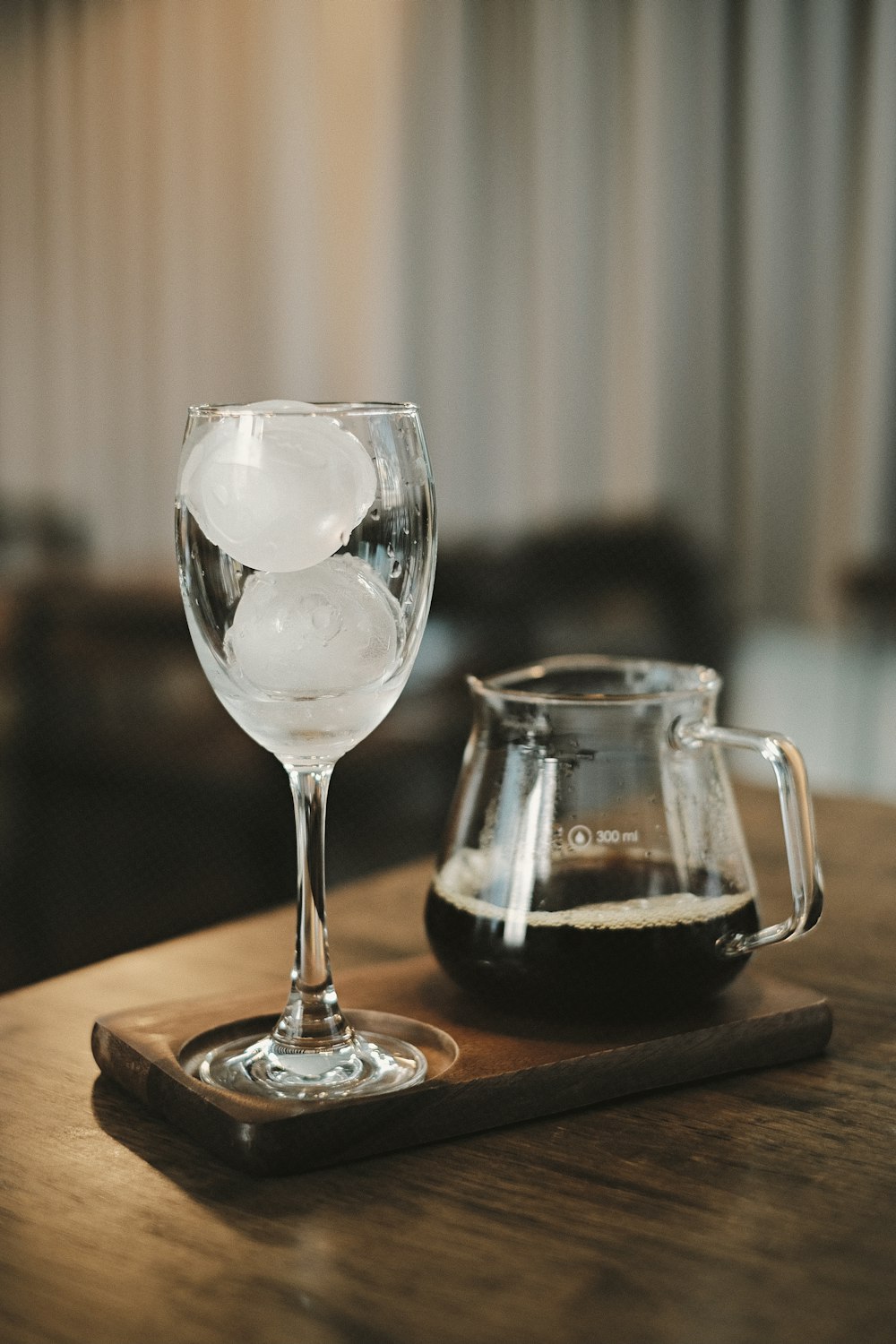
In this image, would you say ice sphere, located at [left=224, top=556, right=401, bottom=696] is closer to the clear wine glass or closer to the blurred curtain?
the clear wine glass

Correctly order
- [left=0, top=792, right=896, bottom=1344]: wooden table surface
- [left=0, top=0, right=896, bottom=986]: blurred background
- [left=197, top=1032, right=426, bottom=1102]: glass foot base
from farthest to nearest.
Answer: [left=0, top=0, right=896, bottom=986]: blurred background < [left=197, top=1032, right=426, bottom=1102]: glass foot base < [left=0, top=792, right=896, bottom=1344]: wooden table surface

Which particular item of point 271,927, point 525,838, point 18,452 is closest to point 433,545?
point 525,838

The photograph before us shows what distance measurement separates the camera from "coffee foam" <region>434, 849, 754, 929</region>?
49cm

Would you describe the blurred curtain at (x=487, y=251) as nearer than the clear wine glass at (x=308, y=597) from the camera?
No

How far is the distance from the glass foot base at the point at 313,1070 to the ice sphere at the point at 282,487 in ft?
0.51

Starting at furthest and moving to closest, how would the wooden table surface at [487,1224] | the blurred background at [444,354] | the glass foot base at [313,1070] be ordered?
the blurred background at [444,354] < the glass foot base at [313,1070] < the wooden table surface at [487,1224]

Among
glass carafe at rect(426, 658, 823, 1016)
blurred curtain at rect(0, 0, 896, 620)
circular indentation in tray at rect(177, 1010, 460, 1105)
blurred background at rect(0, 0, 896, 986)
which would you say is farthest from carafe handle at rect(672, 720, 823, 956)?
blurred curtain at rect(0, 0, 896, 620)

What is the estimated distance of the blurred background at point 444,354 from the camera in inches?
78.4

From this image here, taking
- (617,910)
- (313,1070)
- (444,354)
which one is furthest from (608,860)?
(444,354)

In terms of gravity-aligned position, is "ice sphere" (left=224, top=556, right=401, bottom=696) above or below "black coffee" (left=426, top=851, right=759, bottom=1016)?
above

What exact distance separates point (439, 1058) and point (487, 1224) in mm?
92

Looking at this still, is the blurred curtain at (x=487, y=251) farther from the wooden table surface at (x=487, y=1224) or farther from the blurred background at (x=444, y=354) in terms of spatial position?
the wooden table surface at (x=487, y=1224)

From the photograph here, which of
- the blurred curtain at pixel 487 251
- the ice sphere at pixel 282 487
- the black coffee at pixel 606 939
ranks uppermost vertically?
the blurred curtain at pixel 487 251

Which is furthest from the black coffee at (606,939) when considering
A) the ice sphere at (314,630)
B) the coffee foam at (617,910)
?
the ice sphere at (314,630)
